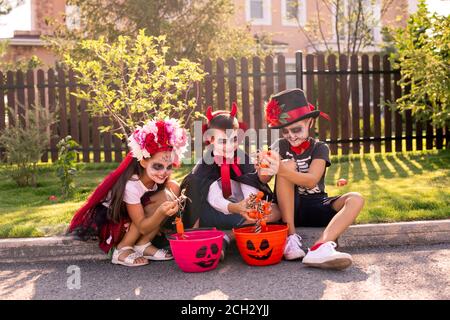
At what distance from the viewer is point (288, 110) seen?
446 cm

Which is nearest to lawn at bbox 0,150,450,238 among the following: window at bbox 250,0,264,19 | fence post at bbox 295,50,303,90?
fence post at bbox 295,50,303,90

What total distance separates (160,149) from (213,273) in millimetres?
922

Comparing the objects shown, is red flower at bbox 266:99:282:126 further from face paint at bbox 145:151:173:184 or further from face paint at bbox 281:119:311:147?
face paint at bbox 145:151:173:184

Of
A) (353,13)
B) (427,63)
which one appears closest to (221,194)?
(427,63)

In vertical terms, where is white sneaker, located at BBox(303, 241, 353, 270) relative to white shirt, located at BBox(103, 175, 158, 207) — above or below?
below

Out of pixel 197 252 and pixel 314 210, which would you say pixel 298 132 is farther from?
pixel 197 252

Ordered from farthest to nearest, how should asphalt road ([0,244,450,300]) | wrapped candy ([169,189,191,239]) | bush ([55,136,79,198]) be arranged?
1. bush ([55,136,79,198])
2. wrapped candy ([169,189,191,239])
3. asphalt road ([0,244,450,300])

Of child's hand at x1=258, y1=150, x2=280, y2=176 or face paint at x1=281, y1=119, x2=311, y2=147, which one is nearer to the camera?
child's hand at x1=258, y1=150, x2=280, y2=176

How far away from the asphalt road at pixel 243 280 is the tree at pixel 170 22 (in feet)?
31.0

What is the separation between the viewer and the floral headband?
13.8 feet

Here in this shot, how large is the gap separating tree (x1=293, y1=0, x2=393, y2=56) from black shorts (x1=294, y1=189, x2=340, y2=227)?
10.1 metres

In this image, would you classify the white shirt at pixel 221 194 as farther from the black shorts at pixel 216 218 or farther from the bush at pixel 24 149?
the bush at pixel 24 149

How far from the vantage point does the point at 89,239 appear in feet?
14.8

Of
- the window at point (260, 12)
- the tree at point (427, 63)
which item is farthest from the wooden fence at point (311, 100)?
the window at point (260, 12)
